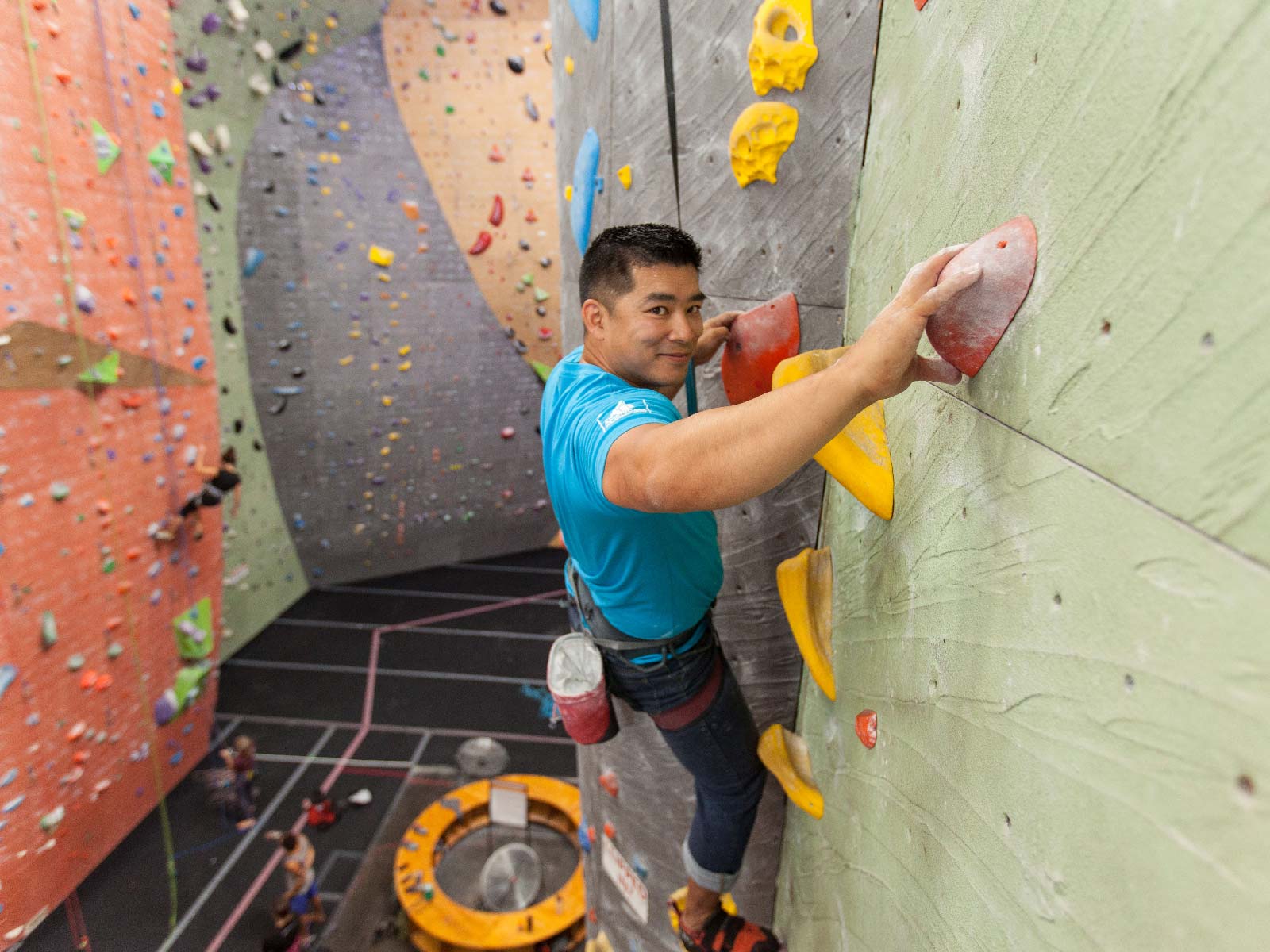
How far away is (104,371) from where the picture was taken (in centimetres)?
341

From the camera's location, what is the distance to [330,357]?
573 centimetres

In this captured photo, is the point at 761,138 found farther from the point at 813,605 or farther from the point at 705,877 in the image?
the point at 705,877

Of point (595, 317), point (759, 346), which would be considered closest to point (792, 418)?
point (595, 317)

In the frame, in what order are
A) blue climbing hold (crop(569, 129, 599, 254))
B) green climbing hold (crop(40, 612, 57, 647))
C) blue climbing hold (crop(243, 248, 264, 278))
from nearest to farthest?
blue climbing hold (crop(569, 129, 599, 254)) → green climbing hold (crop(40, 612, 57, 647)) → blue climbing hold (crop(243, 248, 264, 278))

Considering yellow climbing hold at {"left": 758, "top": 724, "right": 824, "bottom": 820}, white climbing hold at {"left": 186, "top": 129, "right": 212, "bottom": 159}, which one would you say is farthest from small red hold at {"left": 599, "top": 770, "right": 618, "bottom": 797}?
white climbing hold at {"left": 186, "top": 129, "right": 212, "bottom": 159}

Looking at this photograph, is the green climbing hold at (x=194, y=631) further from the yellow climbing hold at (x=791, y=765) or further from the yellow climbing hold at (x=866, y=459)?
the yellow climbing hold at (x=866, y=459)

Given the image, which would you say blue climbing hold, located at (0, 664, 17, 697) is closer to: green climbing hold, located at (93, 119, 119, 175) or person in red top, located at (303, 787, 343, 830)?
person in red top, located at (303, 787, 343, 830)

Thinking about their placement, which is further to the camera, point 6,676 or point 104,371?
point 104,371

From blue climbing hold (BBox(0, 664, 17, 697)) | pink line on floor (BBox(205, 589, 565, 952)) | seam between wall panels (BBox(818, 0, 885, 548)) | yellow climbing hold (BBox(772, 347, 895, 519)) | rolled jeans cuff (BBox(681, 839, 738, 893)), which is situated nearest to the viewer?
yellow climbing hold (BBox(772, 347, 895, 519))

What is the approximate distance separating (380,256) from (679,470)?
216 inches

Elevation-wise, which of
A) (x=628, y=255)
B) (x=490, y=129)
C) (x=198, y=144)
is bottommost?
(x=628, y=255)

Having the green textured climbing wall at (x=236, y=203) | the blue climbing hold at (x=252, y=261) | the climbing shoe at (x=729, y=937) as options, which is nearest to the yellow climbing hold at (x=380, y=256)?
the blue climbing hold at (x=252, y=261)

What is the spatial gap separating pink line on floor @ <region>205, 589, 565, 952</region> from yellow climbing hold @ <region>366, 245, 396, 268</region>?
264cm

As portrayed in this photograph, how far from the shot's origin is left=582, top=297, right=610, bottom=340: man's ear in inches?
56.6
